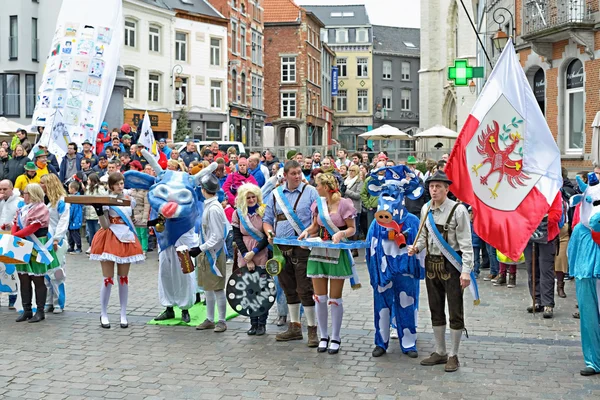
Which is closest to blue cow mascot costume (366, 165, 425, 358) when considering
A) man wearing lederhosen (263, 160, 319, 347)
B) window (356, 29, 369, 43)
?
man wearing lederhosen (263, 160, 319, 347)

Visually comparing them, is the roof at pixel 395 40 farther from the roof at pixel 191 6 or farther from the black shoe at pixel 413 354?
the black shoe at pixel 413 354

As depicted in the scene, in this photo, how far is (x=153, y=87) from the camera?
1697 inches

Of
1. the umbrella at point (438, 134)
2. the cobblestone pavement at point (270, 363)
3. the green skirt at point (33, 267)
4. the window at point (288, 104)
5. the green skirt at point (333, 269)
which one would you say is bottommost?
the cobblestone pavement at point (270, 363)

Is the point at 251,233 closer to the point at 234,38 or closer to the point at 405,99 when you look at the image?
the point at 234,38

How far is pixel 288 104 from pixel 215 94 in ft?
48.4

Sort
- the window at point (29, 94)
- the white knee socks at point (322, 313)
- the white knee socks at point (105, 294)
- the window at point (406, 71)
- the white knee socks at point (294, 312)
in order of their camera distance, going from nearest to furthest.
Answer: the white knee socks at point (322, 313) < the white knee socks at point (294, 312) < the white knee socks at point (105, 294) < the window at point (29, 94) < the window at point (406, 71)

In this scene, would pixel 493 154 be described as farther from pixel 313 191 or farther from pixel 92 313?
pixel 92 313

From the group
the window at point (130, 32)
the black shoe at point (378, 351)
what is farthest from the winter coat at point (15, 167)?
the window at point (130, 32)

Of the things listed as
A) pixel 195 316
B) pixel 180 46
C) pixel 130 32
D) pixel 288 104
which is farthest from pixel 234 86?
pixel 195 316

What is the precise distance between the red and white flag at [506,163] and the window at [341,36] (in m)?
76.2

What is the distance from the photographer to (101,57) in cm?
2052

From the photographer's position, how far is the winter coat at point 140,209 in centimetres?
1554

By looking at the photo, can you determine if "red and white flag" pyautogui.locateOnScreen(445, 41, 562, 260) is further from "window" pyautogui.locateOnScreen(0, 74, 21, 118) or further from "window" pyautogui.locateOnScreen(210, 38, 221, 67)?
"window" pyautogui.locateOnScreen(210, 38, 221, 67)

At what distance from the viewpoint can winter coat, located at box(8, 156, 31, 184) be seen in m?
17.0
